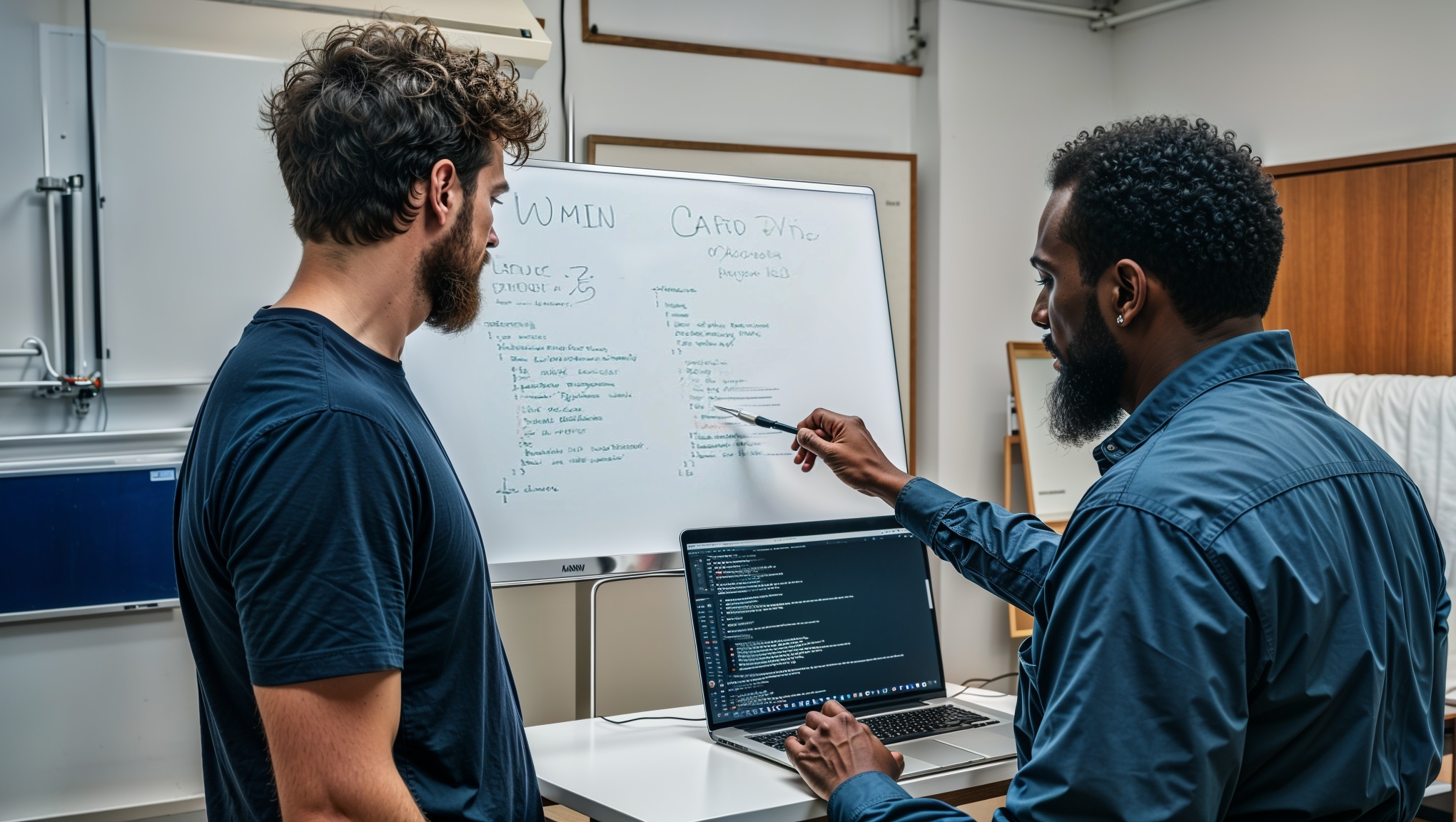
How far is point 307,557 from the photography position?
2.84 ft

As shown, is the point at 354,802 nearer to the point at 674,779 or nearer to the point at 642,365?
the point at 674,779

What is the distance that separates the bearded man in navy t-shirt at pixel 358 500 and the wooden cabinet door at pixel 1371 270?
271 centimetres

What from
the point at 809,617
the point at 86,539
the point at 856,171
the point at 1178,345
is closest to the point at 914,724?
the point at 809,617

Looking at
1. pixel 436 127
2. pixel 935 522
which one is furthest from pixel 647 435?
pixel 436 127

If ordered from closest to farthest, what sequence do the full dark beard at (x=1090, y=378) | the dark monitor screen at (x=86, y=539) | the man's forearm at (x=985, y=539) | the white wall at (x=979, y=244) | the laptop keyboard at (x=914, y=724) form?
the full dark beard at (x=1090, y=378) → the man's forearm at (x=985, y=539) → the laptop keyboard at (x=914, y=724) → the dark monitor screen at (x=86, y=539) → the white wall at (x=979, y=244)

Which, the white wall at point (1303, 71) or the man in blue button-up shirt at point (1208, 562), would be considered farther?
the white wall at point (1303, 71)

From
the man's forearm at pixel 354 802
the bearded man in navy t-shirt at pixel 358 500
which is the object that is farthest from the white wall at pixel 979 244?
the man's forearm at pixel 354 802

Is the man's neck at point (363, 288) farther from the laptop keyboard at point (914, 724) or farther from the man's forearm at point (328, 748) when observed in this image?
the laptop keyboard at point (914, 724)

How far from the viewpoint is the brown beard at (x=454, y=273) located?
111 centimetres

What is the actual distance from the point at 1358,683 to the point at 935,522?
0.80 meters

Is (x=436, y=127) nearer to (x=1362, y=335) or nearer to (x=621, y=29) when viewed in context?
(x=621, y=29)

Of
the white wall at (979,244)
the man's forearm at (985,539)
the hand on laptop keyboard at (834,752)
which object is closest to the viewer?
the hand on laptop keyboard at (834,752)

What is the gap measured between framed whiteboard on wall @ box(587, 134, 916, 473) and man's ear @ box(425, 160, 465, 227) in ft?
6.24

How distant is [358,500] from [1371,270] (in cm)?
306
